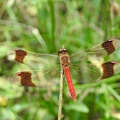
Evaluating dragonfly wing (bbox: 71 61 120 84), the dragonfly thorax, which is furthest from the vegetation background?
the dragonfly thorax

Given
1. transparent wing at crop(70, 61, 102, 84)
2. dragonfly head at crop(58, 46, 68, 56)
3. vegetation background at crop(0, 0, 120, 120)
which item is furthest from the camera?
vegetation background at crop(0, 0, 120, 120)

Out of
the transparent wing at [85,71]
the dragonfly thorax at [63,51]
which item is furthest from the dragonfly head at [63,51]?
the transparent wing at [85,71]

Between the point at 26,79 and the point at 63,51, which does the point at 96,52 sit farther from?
the point at 26,79

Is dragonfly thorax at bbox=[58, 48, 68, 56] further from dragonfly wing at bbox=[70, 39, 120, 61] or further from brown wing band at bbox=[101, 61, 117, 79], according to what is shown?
brown wing band at bbox=[101, 61, 117, 79]

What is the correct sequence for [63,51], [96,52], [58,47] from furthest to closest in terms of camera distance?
[58,47], [96,52], [63,51]

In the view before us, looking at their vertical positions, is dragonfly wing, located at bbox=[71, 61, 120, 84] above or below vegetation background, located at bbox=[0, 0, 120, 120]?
below

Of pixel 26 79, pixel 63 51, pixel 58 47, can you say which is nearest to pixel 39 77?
pixel 26 79

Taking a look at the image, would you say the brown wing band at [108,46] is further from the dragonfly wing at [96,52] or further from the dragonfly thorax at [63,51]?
the dragonfly thorax at [63,51]

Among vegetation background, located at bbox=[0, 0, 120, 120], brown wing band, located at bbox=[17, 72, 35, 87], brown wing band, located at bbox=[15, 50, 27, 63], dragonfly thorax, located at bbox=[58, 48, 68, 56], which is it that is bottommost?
brown wing band, located at bbox=[17, 72, 35, 87]
